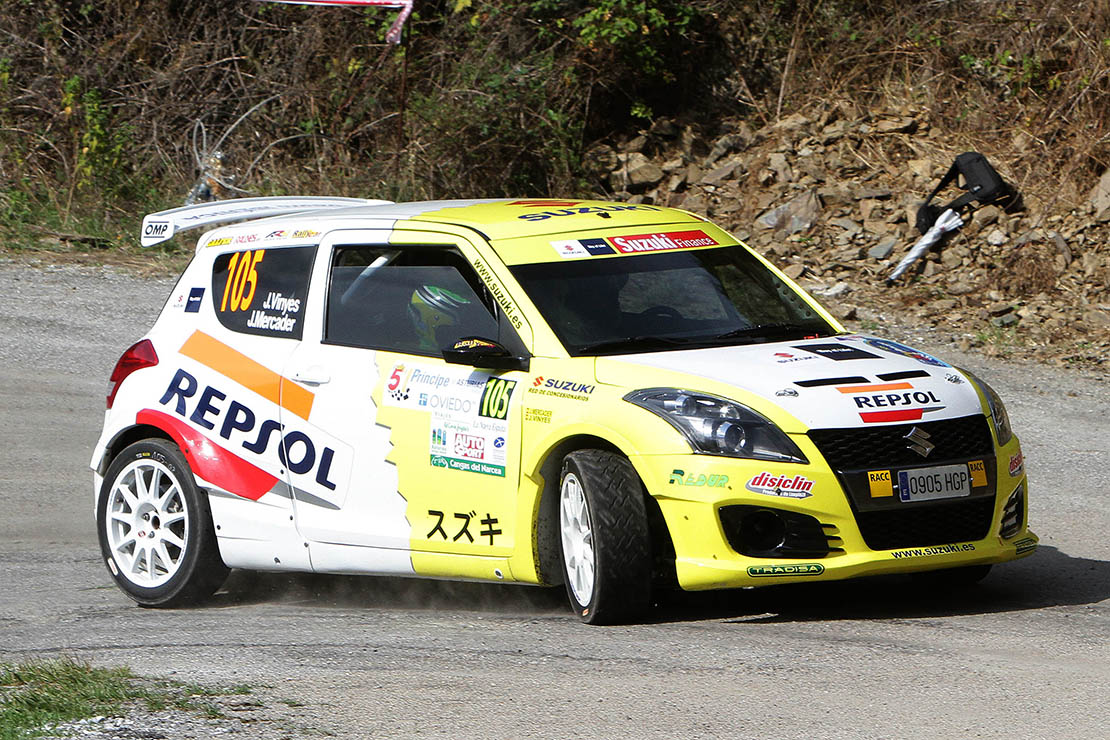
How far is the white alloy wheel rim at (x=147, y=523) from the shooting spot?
742 cm

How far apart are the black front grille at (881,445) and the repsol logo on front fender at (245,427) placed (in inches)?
89.8

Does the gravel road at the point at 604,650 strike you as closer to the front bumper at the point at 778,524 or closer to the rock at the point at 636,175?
the front bumper at the point at 778,524

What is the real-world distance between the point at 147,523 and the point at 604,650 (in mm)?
2915

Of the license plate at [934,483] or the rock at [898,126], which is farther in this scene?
the rock at [898,126]

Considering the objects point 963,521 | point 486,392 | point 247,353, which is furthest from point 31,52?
point 963,521

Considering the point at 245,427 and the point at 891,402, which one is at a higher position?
the point at 891,402

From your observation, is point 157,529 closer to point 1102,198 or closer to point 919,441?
point 919,441

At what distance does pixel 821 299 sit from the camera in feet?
47.5

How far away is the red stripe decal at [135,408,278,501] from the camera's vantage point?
7141 mm

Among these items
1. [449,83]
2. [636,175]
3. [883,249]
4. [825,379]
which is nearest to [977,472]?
[825,379]

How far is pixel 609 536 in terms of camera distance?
591cm

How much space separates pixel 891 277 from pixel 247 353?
9.04 m

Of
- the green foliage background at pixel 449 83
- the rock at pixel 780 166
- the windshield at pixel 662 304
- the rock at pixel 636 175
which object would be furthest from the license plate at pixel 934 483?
the rock at pixel 636 175

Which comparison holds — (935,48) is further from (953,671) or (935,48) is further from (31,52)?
(953,671)
